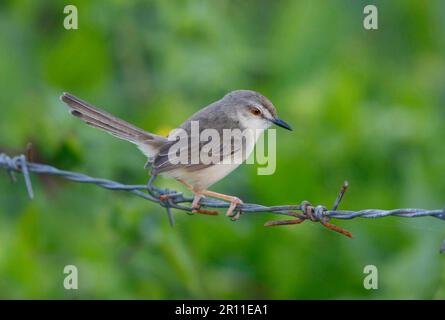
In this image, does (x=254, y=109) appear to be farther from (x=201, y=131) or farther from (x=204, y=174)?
(x=204, y=174)

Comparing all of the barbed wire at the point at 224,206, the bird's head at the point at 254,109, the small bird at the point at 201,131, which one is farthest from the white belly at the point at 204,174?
the bird's head at the point at 254,109

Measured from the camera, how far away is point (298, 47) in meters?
11.2

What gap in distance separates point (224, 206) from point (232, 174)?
3459mm

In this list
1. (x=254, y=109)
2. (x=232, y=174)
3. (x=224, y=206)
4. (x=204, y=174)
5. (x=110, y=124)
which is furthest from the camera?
(x=232, y=174)

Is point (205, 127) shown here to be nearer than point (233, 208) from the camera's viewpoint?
No

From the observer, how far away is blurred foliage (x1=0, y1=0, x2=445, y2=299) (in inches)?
344

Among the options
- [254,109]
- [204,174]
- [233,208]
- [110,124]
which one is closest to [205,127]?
[204,174]

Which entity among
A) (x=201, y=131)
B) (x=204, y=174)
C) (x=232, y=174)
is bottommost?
(x=204, y=174)

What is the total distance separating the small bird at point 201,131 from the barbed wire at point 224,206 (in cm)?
12

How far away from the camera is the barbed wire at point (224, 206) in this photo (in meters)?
6.11

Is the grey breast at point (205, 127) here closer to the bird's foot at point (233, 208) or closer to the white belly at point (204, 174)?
the white belly at point (204, 174)

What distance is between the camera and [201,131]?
757 centimetres

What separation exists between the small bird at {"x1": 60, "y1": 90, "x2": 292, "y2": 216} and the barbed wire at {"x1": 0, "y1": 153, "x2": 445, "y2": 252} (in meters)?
0.12

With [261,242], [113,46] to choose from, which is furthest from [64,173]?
[113,46]
